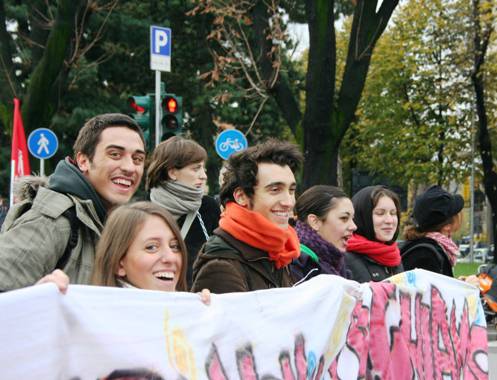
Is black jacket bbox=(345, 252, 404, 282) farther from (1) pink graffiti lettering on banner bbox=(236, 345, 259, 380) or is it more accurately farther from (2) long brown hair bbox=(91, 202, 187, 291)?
(2) long brown hair bbox=(91, 202, 187, 291)

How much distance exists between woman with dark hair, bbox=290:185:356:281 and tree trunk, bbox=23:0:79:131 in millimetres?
10308

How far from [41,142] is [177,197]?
10079mm

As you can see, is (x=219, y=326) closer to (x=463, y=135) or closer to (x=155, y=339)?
(x=155, y=339)

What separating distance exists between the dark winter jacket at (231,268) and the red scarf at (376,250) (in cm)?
134

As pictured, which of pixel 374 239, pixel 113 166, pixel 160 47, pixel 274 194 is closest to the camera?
pixel 113 166

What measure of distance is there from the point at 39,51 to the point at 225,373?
15009 mm

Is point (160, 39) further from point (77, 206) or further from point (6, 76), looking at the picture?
point (77, 206)

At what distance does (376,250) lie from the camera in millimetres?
5059

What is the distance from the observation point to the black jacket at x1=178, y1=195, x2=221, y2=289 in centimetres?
512

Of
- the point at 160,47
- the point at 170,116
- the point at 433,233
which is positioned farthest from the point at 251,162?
the point at 160,47

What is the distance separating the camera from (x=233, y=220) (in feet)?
12.4

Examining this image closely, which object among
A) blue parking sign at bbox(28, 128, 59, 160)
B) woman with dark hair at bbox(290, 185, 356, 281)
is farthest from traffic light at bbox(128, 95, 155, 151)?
woman with dark hair at bbox(290, 185, 356, 281)

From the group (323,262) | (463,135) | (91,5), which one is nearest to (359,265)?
(323,262)

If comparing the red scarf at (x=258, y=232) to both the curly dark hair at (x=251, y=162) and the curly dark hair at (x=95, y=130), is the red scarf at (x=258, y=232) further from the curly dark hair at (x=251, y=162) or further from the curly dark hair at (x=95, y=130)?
the curly dark hair at (x=95, y=130)
